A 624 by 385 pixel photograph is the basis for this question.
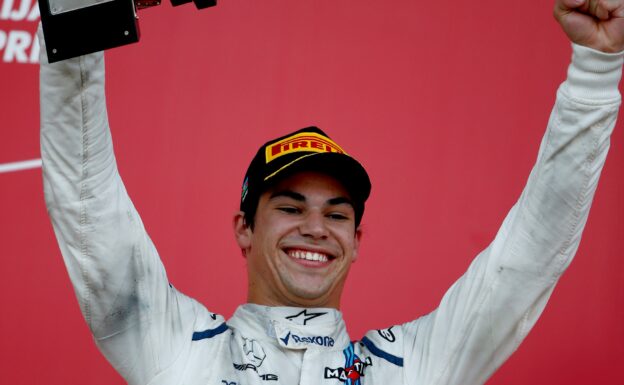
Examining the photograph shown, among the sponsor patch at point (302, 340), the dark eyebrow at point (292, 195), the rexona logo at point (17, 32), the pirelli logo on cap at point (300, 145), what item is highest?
the rexona logo at point (17, 32)

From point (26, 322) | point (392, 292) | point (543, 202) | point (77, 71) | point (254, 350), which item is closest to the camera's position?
point (77, 71)

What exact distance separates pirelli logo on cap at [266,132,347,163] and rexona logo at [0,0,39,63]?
24.2 inches

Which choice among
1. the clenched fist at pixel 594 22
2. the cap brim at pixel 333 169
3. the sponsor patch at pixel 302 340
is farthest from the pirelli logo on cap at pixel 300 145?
the clenched fist at pixel 594 22

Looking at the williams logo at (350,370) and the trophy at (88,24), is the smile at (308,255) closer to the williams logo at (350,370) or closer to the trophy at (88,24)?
the williams logo at (350,370)

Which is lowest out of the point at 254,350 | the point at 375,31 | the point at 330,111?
the point at 254,350

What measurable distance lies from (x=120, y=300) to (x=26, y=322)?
65 centimetres

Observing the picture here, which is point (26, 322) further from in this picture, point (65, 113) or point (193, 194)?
point (65, 113)

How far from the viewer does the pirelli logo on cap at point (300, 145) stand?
1.74 meters

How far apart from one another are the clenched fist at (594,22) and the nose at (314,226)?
1.56 feet

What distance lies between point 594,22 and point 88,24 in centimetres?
Answer: 59

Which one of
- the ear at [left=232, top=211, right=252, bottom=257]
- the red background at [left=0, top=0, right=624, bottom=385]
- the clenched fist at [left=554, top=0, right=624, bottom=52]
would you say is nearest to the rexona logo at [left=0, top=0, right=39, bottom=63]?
the red background at [left=0, top=0, right=624, bottom=385]

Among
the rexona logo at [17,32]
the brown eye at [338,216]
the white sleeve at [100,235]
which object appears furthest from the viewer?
the rexona logo at [17,32]

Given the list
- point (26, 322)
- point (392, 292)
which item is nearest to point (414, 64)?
point (392, 292)

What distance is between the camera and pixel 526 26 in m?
2.39
